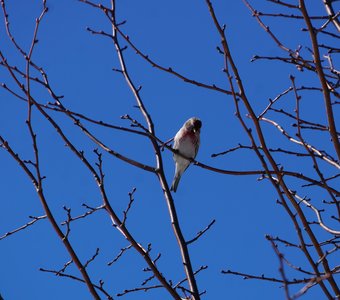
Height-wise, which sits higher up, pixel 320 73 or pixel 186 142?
pixel 186 142

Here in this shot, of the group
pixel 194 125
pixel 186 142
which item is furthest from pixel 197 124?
pixel 186 142

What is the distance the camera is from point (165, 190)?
3486mm

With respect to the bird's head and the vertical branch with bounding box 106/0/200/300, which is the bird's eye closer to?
the bird's head

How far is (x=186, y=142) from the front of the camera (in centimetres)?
740

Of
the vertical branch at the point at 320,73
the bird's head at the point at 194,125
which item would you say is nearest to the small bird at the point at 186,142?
the bird's head at the point at 194,125

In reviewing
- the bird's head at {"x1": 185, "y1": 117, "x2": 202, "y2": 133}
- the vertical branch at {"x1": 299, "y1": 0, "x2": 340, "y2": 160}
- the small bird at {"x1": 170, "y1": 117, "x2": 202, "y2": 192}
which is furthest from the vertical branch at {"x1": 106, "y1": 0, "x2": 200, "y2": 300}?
the bird's head at {"x1": 185, "y1": 117, "x2": 202, "y2": 133}

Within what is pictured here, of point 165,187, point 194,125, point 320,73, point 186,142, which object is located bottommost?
point 320,73

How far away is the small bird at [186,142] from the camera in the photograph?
7398 millimetres

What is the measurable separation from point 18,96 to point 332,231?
1955 mm

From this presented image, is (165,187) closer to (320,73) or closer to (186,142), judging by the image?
(320,73)

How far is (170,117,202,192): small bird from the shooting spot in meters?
7.40

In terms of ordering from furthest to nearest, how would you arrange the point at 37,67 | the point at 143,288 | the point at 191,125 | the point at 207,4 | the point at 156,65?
the point at 191,125, the point at 143,288, the point at 37,67, the point at 156,65, the point at 207,4

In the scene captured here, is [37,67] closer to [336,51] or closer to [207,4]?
[207,4]

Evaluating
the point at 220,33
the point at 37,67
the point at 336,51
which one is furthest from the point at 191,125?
the point at 220,33
